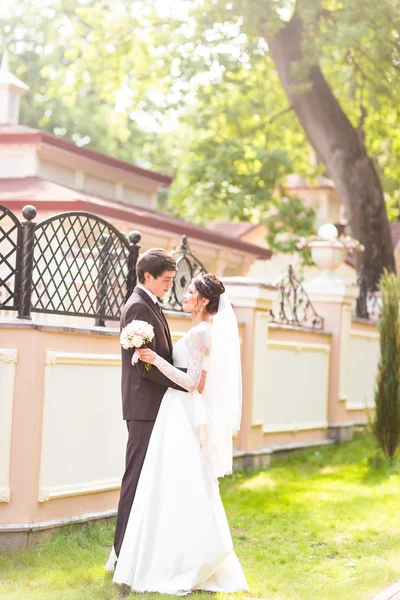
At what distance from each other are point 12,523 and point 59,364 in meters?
1.23

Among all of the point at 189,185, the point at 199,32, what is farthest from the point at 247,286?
the point at 189,185

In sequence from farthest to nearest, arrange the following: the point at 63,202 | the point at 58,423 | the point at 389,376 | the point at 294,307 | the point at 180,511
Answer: the point at 63,202 < the point at 294,307 < the point at 389,376 < the point at 58,423 < the point at 180,511

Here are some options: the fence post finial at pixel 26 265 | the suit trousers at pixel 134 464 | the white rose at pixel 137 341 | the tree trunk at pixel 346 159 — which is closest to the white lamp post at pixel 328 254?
the tree trunk at pixel 346 159

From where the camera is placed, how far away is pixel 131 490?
636 centimetres

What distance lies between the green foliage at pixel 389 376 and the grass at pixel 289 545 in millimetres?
412

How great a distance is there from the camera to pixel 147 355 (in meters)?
6.13

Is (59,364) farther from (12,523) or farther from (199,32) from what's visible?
(199,32)

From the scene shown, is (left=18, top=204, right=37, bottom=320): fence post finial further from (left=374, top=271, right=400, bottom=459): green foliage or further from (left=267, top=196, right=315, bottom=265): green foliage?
(left=267, top=196, right=315, bottom=265): green foliage

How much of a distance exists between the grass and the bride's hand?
147cm

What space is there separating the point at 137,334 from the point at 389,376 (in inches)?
253

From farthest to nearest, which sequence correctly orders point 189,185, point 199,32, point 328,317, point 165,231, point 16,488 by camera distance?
point 189,185 → point 199,32 → point 165,231 → point 328,317 → point 16,488

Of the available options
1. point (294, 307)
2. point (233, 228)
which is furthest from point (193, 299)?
point (233, 228)

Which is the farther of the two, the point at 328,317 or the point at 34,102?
the point at 34,102

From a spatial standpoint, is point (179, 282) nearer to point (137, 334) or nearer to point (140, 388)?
point (140, 388)
